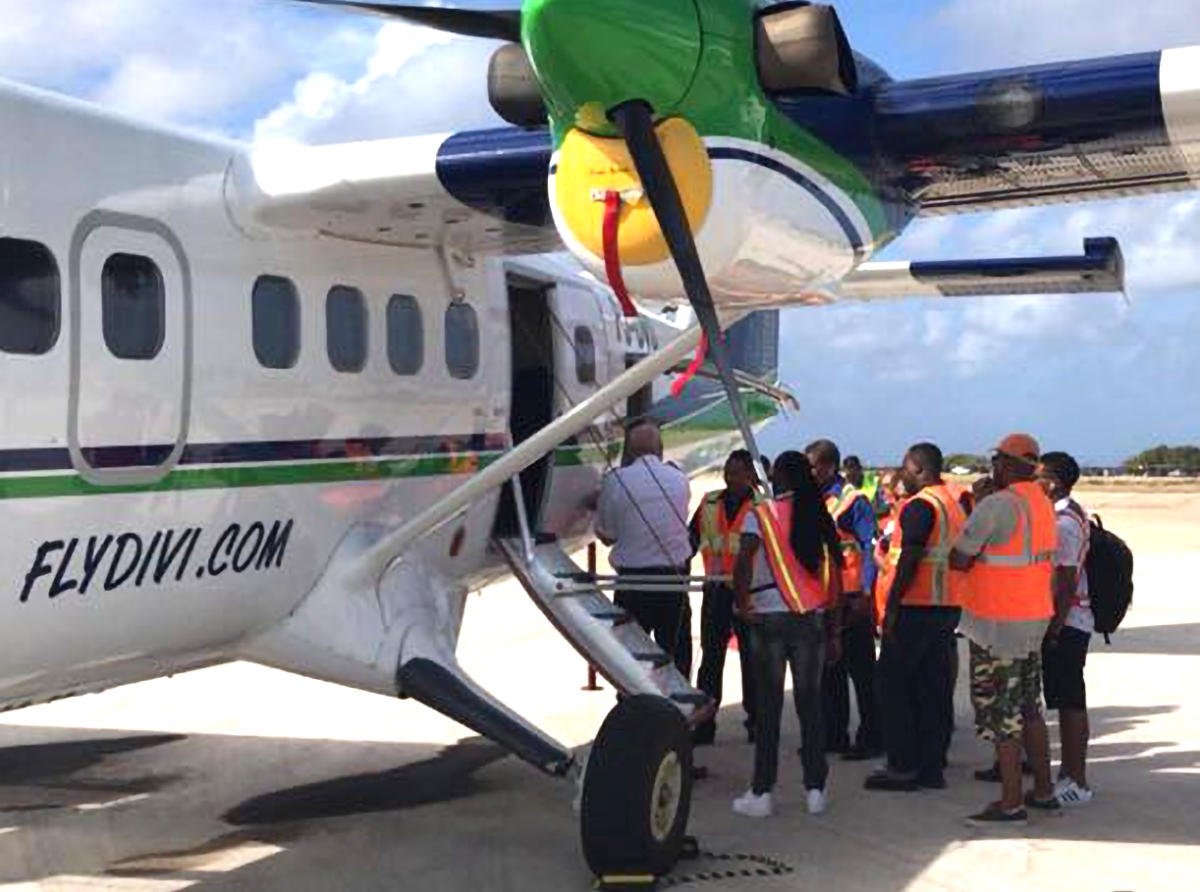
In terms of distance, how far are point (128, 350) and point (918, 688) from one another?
448cm

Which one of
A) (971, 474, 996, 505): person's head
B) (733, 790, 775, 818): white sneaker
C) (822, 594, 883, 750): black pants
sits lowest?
(733, 790, 775, 818): white sneaker

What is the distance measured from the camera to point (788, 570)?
6887 mm

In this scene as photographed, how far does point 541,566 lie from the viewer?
7.89 m

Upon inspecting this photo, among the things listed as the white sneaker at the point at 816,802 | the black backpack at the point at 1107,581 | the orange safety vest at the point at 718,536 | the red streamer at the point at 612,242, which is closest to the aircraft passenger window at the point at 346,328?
the red streamer at the point at 612,242

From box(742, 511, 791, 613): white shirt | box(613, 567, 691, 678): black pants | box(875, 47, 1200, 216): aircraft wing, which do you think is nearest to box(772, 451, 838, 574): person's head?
box(742, 511, 791, 613): white shirt

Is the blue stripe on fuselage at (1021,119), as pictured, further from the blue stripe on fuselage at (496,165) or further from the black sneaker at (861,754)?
the black sneaker at (861,754)

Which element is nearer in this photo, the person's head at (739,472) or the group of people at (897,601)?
the group of people at (897,601)

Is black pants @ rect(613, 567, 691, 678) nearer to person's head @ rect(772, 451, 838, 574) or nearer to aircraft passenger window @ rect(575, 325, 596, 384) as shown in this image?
person's head @ rect(772, 451, 838, 574)

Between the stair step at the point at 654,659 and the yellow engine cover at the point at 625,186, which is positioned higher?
the yellow engine cover at the point at 625,186

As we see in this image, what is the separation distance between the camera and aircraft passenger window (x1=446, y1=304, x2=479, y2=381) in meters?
7.56

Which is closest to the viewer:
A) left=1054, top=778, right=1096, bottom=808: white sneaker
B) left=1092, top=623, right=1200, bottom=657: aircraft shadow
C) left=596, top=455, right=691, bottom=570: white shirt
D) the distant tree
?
left=1054, top=778, right=1096, bottom=808: white sneaker

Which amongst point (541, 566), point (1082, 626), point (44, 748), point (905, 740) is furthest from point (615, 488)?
point (44, 748)

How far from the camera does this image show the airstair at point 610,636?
7.28 m

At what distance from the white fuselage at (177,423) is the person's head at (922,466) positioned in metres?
2.41
